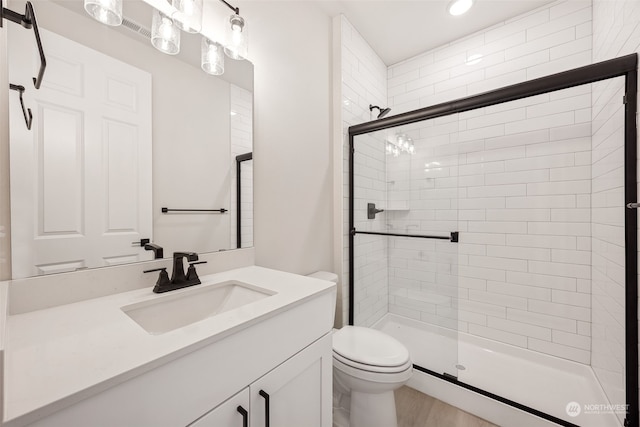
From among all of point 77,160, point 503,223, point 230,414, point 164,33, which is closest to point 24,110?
point 77,160

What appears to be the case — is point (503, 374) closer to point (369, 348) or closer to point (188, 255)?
point (369, 348)

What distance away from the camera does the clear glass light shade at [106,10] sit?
32.0 inches

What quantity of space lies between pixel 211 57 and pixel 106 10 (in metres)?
0.37

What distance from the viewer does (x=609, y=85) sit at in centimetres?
130

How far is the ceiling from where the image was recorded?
1768mm

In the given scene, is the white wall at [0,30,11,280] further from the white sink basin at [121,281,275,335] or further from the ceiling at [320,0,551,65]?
the ceiling at [320,0,551,65]

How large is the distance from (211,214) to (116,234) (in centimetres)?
35

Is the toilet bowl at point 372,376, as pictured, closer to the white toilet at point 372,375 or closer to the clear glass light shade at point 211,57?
the white toilet at point 372,375

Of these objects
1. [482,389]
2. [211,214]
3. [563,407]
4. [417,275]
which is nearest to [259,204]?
[211,214]

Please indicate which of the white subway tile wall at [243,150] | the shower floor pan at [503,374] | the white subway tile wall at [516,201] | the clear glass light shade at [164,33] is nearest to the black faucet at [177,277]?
the white subway tile wall at [243,150]

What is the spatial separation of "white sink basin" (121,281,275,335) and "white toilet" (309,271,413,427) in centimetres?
68

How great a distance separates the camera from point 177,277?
93 centimetres

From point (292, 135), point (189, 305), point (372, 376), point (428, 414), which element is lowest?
point (428, 414)

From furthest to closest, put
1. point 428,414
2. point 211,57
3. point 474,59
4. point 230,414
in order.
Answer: point 474,59 < point 428,414 < point 211,57 < point 230,414
